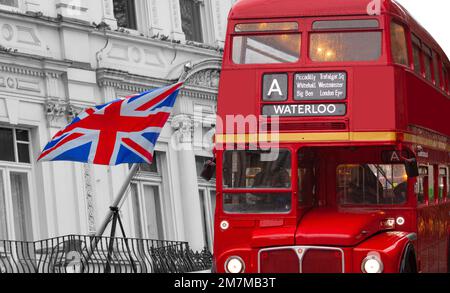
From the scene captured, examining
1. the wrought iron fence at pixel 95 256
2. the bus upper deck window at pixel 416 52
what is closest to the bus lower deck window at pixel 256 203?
the bus upper deck window at pixel 416 52

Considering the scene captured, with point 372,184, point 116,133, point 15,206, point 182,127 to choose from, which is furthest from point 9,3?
point 372,184

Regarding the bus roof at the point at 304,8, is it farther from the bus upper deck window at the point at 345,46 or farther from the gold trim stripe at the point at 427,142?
the gold trim stripe at the point at 427,142

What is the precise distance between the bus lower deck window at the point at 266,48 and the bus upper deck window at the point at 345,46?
27cm

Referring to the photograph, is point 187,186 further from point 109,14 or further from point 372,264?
point 372,264

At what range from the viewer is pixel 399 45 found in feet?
67.1

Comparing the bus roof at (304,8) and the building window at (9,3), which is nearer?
the bus roof at (304,8)

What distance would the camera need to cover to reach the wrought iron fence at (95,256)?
999 inches

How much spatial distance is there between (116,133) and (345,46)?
5.34 metres

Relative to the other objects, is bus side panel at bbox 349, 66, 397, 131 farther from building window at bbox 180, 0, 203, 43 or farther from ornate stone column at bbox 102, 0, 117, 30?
building window at bbox 180, 0, 203, 43

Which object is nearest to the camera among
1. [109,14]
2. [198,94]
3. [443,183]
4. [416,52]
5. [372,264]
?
Answer: [372,264]

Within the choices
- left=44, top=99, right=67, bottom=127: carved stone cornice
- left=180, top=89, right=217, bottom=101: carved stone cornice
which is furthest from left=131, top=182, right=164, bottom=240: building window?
left=44, top=99, right=67, bottom=127: carved stone cornice

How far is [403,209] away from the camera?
66.4 ft

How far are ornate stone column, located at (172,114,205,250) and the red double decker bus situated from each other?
10438 millimetres

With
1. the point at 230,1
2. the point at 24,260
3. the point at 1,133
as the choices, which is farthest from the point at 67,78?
the point at 230,1
